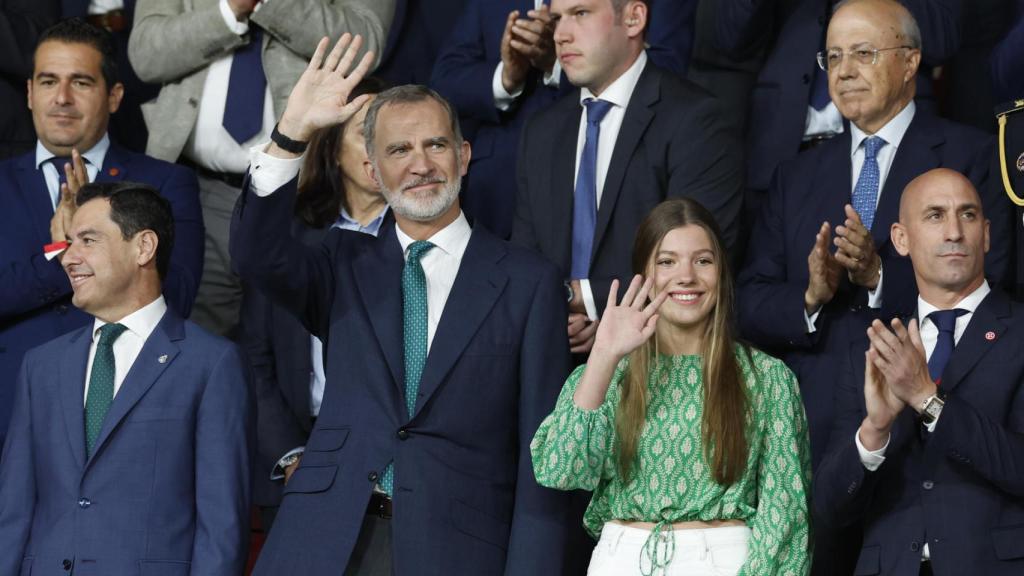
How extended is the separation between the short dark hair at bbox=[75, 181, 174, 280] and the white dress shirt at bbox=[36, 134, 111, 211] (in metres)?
0.68

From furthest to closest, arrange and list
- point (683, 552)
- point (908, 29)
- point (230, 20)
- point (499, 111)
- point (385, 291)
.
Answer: point (230, 20) → point (499, 111) → point (908, 29) → point (385, 291) → point (683, 552)

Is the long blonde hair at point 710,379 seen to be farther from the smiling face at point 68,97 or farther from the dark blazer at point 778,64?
the smiling face at point 68,97

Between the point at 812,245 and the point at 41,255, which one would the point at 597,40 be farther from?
the point at 41,255

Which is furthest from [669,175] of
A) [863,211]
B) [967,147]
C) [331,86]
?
[331,86]

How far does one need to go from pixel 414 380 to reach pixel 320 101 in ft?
2.34

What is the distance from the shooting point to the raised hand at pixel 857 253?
4.28 meters

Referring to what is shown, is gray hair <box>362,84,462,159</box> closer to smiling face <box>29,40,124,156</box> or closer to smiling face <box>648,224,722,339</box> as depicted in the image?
smiling face <box>648,224,722,339</box>

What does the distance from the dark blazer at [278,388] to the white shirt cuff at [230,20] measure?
1.01 metres

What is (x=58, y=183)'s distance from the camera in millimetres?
5270

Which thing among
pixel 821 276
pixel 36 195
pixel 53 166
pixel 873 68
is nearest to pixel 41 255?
pixel 36 195

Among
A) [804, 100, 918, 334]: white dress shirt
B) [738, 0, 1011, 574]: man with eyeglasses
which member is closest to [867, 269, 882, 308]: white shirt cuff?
[738, 0, 1011, 574]: man with eyeglasses

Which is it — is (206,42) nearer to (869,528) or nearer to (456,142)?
(456,142)

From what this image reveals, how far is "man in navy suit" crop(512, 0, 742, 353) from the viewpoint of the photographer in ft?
15.5

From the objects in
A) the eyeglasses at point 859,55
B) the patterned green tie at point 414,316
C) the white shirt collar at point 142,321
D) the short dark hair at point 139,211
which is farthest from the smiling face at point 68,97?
the eyeglasses at point 859,55
